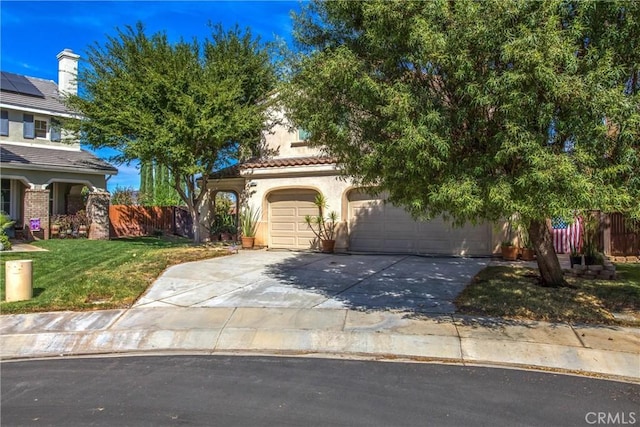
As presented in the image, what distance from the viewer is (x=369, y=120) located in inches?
277

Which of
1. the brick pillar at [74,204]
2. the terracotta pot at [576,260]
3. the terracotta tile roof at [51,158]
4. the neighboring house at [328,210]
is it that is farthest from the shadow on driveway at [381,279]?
the brick pillar at [74,204]

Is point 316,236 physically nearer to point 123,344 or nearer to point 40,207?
point 123,344

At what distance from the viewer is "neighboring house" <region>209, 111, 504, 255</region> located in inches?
617

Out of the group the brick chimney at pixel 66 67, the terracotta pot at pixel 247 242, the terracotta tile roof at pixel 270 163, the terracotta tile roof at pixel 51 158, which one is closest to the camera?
the terracotta tile roof at pixel 270 163

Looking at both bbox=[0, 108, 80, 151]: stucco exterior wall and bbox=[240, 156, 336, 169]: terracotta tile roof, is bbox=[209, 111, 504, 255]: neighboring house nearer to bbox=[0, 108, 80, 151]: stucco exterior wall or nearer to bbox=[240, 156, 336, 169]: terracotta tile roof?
bbox=[240, 156, 336, 169]: terracotta tile roof

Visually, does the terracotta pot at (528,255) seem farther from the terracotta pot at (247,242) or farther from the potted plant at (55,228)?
the potted plant at (55,228)

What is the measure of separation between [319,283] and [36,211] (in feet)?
51.1

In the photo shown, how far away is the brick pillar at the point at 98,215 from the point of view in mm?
21719

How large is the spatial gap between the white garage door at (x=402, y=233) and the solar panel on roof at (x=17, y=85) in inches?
711

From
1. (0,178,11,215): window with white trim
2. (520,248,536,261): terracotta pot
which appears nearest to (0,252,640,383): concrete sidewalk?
(520,248,536,261): terracotta pot

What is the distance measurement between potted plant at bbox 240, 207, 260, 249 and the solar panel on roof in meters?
14.1

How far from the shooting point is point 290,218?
17.9 metres

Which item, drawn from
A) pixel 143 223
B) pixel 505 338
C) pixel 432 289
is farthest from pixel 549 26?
pixel 143 223

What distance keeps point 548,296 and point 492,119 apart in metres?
4.15
